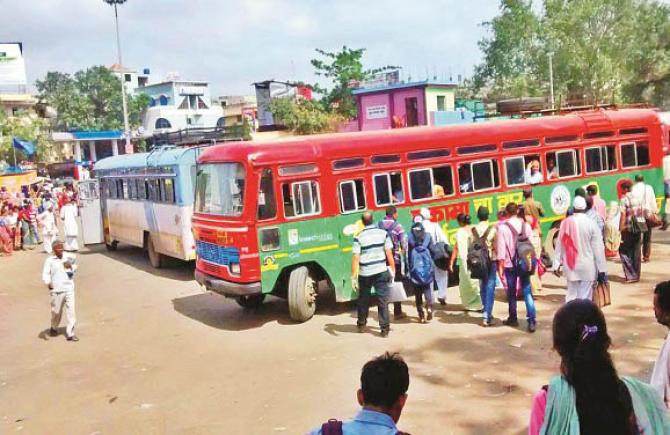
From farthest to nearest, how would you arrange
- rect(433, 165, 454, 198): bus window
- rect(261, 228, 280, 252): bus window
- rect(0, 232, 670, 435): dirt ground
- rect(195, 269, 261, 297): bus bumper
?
1. rect(433, 165, 454, 198): bus window
2. rect(261, 228, 280, 252): bus window
3. rect(195, 269, 261, 297): bus bumper
4. rect(0, 232, 670, 435): dirt ground

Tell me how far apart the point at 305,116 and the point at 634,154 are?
108 feet

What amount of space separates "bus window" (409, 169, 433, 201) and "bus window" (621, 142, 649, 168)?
5069 millimetres

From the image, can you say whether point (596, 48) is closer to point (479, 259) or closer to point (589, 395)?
point (479, 259)

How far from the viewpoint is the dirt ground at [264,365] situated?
22.5 ft

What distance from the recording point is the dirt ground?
687 cm

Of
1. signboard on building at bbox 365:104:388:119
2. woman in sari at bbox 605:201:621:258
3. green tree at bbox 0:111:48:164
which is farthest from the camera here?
green tree at bbox 0:111:48:164

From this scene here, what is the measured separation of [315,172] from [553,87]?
137 feet

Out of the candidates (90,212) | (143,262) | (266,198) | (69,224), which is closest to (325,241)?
(266,198)

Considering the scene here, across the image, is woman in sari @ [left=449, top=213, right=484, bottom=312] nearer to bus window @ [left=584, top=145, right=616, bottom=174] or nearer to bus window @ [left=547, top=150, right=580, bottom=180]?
bus window @ [left=547, top=150, right=580, bottom=180]

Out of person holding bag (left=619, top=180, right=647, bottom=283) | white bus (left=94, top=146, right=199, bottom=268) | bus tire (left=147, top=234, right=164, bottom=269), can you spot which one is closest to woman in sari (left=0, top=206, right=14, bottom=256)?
white bus (left=94, top=146, right=199, bottom=268)

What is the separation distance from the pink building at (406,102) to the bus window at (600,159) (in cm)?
2106

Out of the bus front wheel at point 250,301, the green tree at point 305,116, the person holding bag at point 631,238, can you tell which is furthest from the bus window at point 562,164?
the green tree at point 305,116

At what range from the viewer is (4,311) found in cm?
1384

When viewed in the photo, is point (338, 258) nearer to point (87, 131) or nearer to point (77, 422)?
point (77, 422)
